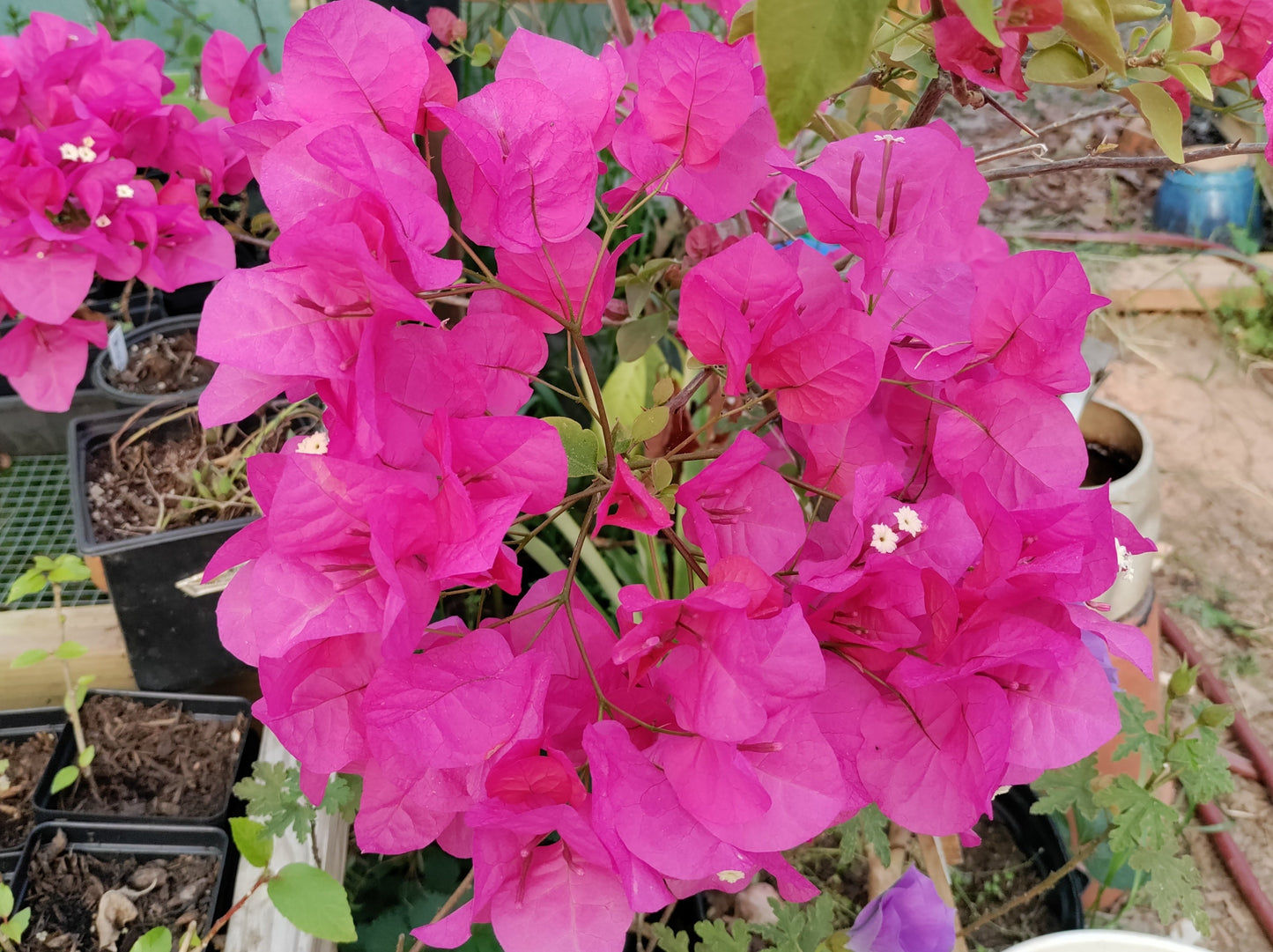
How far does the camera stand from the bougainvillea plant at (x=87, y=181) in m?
0.77

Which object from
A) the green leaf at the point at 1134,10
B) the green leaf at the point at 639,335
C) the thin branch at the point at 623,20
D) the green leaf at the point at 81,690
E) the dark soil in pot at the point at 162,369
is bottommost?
the green leaf at the point at 81,690

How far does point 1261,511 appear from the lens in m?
1.67

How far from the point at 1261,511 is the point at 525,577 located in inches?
54.6

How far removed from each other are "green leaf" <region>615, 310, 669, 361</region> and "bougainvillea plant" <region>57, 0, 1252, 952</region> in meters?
0.14

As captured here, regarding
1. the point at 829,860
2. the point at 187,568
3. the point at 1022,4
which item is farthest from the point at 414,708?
the point at 829,860

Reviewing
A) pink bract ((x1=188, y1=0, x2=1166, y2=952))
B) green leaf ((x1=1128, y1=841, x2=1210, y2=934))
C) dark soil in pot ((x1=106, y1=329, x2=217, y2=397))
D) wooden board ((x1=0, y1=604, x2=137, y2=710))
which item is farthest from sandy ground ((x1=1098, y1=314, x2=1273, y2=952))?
dark soil in pot ((x1=106, y1=329, x2=217, y2=397))

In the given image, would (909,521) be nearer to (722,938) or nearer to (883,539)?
(883,539)

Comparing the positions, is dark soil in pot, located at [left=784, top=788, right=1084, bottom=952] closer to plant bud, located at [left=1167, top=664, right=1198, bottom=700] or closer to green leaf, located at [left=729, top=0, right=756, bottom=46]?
plant bud, located at [left=1167, top=664, right=1198, bottom=700]

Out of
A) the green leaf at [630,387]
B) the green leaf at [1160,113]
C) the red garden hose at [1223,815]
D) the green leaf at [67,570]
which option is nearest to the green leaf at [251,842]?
the green leaf at [67,570]

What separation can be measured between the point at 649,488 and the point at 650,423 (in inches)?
1.0

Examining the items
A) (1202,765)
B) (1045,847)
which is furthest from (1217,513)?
(1202,765)

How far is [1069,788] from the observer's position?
0.68 meters

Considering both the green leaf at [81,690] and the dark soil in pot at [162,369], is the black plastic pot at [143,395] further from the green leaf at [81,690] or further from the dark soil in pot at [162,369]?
the green leaf at [81,690]

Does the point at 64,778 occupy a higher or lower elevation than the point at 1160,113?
lower
